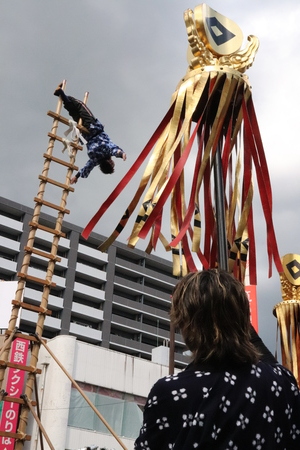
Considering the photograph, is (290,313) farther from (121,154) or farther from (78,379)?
(78,379)

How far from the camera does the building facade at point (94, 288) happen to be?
39.3 meters

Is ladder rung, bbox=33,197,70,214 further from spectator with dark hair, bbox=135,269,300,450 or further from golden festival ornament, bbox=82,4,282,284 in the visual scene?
spectator with dark hair, bbox=135,269,300,450

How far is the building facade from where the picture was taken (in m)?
39.3

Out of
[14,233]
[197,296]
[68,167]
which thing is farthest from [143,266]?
[197,296]

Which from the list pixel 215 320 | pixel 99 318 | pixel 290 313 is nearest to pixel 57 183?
pixel 290 313

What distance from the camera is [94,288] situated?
140 ft

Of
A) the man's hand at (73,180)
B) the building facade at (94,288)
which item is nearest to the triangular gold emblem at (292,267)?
the man's hand at (73,180)

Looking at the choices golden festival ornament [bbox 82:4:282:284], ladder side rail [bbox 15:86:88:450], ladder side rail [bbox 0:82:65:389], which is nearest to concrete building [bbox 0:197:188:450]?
ladder side rail [bbox 15:86:88:450]

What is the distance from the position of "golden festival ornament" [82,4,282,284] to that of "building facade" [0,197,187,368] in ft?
112

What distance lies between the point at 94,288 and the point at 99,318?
2.15m

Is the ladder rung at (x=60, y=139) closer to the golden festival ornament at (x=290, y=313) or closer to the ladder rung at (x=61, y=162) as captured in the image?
the ladder rung at (x=61, y=162)

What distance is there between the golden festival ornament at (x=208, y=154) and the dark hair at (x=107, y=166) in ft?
5.97

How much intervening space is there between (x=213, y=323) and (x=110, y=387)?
15.9 metres

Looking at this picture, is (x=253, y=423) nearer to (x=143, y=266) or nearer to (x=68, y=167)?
(x=68, y=167)
